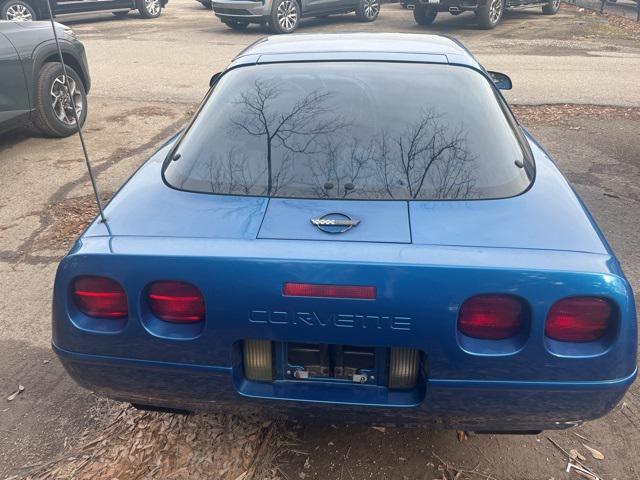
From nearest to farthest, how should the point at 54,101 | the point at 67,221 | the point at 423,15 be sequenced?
the point at 67,221 < the point at 54,101 < the point at 423,15

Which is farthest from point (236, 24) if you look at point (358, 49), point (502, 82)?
point (358, 49)

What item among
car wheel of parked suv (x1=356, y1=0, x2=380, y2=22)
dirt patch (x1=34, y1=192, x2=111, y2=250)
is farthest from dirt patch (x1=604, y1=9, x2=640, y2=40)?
dirt patch (x1=34, y1=192, x2=111, y2=250)

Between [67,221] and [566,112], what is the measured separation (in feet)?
20.4

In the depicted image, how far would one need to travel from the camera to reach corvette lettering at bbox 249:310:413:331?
1.81 metres

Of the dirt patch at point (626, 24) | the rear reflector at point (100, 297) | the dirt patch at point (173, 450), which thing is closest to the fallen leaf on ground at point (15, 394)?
the dirt patch at point (173, 450)

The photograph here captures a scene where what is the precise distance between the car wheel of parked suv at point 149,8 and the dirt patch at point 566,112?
13389 millimetres

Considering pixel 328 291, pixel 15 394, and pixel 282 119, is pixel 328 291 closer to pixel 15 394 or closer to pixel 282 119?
pixel 282 119

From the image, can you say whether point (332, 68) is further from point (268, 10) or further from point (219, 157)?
point (268, 10)

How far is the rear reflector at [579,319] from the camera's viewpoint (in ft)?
5.98

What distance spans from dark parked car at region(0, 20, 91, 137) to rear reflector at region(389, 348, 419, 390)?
524cm

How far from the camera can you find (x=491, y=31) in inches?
586

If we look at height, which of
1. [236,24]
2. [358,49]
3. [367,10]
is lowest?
[236,24]

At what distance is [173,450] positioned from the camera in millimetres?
2455

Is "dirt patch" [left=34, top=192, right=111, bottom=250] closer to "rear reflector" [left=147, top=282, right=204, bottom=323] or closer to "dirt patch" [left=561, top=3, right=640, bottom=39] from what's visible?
"rear reflector" [left=147, top=282, right=204, bottom=323]
